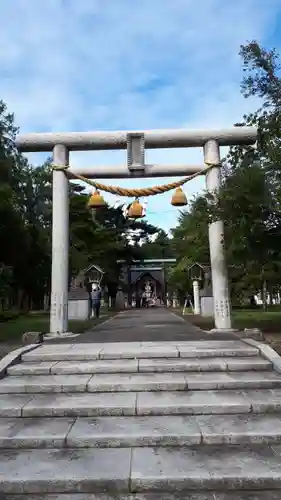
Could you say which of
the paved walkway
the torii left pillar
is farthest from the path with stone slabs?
the torii left pillar

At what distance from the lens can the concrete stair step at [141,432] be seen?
4.26m

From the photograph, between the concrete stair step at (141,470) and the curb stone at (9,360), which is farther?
the curb stone at (9,360)

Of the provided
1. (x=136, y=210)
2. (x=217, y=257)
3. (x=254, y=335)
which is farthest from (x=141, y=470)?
(x=136, y=210)

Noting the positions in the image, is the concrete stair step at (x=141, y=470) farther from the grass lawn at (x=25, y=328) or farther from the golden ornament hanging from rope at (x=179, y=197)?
the golden ornament hanging from rope at (x=179, y=197)

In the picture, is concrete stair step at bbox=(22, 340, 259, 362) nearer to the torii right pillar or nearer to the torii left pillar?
the torii left pillar

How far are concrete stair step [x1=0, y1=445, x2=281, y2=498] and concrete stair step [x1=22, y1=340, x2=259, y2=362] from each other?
2.70 metres

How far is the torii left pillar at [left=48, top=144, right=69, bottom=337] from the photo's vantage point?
10.8 m

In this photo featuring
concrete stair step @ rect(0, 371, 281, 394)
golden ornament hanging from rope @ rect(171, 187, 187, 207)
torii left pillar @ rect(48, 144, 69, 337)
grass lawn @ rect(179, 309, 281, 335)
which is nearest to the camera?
concrete stair step @ rect(0, 371, 281, 394)

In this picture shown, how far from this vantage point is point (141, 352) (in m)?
6.94

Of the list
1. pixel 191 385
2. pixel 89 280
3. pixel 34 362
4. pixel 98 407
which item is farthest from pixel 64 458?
pixel 89 280

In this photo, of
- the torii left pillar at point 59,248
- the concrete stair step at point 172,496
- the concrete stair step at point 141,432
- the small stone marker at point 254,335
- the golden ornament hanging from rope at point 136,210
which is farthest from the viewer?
the golden ornament hanging from rope at point 136,210

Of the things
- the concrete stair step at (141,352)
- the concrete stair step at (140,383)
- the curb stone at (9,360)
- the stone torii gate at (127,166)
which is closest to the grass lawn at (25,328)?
the stone torii gate at (127,166)

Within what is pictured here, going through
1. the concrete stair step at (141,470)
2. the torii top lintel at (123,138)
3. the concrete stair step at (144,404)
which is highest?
the torii top lintel at (123,138)

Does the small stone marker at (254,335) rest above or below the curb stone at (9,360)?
above
